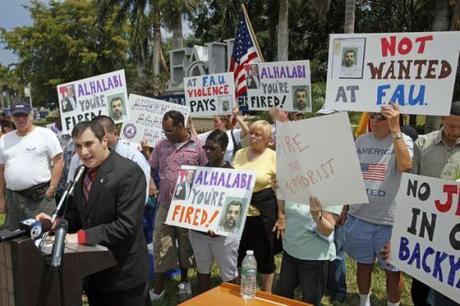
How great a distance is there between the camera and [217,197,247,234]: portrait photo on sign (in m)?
3.91

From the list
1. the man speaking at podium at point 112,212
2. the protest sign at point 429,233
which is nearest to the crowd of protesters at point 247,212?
the man speaking at podium at point 112,212

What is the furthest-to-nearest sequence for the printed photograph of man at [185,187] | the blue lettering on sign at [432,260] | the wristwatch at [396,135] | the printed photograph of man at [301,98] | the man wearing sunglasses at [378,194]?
the printed photograph of man at [301,98]
the printed photograph of man at [185,187]
the man wearing sunglasses at [378,194]
the wristwatch at [396,135]
the blue lettering on sign at [432,260]

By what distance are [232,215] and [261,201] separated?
508mm

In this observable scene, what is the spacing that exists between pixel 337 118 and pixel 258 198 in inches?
60.5

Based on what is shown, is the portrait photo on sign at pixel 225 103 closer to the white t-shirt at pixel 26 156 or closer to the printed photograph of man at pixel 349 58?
the white t-shirt at pixel 26 156

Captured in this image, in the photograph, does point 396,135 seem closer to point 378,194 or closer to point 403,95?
point 403,95

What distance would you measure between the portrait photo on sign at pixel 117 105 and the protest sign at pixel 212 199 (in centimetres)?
188

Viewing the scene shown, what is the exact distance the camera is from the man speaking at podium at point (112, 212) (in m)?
2.90

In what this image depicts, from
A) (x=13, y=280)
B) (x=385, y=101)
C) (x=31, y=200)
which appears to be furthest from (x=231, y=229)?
(x=31, y=200)

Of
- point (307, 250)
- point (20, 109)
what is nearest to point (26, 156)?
point (20, 109)

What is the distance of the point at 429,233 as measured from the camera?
281cm

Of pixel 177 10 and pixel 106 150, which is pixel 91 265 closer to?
pixel 106 150

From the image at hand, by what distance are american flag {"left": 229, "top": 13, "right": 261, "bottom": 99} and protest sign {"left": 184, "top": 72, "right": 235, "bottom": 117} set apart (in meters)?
1.26

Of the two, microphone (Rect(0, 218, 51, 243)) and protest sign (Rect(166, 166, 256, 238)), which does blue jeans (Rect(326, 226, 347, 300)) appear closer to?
protest sign (Rect(166, 166, 256, 238))
